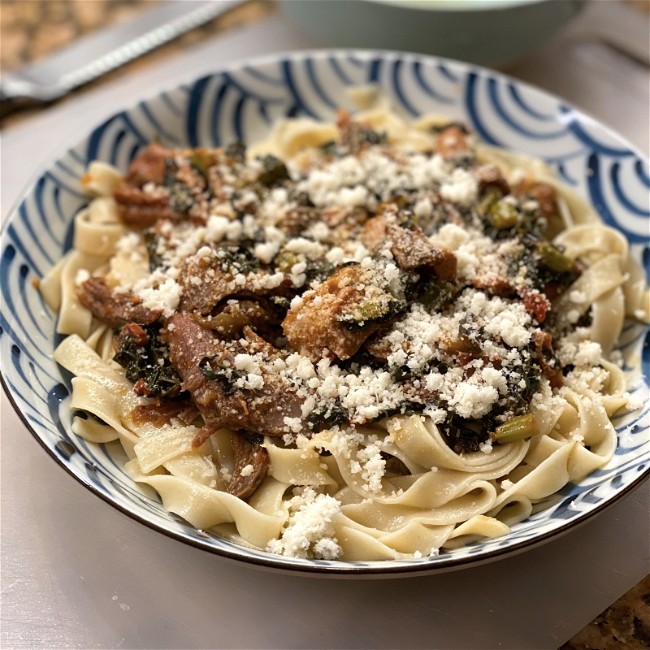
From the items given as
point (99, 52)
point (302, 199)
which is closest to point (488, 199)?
point (302, 199)

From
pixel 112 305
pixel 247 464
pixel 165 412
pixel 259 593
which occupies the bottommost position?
pixel 259 593

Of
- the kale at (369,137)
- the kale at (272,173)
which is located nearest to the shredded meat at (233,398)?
the kale at (272,173)

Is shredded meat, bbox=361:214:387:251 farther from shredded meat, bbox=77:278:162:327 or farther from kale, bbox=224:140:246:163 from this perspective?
shredded meat, bbox=77:278:162:327

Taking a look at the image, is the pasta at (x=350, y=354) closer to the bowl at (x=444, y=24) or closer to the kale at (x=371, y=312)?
the kale at (x=371, y=312)

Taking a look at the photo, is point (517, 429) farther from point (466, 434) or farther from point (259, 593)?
point (259, 593)

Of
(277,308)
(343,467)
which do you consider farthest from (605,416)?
(277,308)

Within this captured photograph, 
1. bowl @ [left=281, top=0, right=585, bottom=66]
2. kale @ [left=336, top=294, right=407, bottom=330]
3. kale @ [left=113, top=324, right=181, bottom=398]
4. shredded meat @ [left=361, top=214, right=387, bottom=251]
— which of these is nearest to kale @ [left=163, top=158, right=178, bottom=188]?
kale @ [left=113, top=324, right=181, bottom=398]
